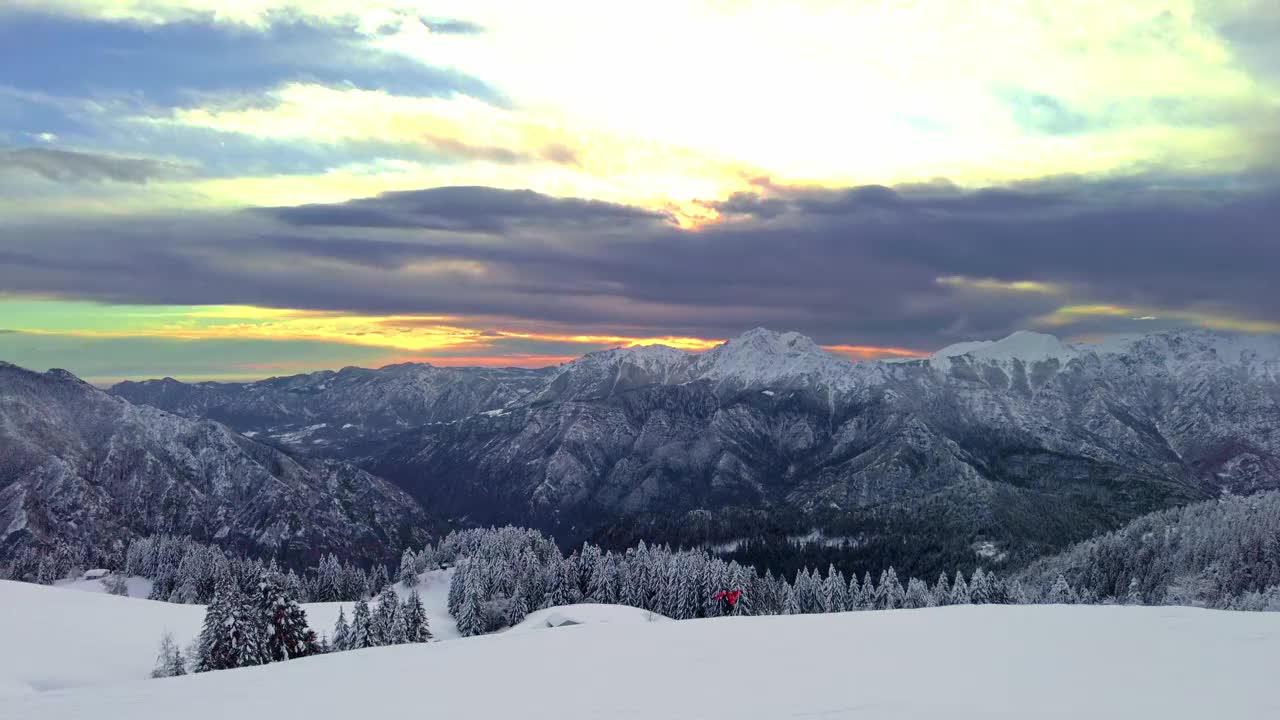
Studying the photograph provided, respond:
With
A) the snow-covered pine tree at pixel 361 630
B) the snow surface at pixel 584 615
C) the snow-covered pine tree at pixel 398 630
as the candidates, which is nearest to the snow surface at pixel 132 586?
the snow-covered pine tree at pixel 398 630

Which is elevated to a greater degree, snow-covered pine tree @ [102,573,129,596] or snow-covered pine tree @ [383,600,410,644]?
snow-covered pine tree @ [383,600,410,644]

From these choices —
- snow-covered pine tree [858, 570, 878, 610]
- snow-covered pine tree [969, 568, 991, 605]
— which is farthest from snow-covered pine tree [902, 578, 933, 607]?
snow-covered pine tree [969, 568, 991, 605]

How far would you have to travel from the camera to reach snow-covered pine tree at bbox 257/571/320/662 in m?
73.5

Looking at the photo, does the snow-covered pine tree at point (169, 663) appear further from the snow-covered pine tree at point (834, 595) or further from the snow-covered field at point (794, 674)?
the snow-covered pine tree at point (834, 595)

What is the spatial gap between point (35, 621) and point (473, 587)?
2474 inches

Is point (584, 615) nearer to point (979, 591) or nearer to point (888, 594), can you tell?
point (888, 594)

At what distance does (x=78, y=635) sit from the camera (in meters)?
76.4

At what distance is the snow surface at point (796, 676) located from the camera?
19.4 metres

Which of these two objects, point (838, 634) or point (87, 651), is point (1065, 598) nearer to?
point (838, 634)

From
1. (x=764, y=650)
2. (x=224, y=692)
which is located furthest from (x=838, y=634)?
(x=224, y=692)

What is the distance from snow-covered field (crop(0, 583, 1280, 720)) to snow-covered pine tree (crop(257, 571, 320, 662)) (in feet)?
158

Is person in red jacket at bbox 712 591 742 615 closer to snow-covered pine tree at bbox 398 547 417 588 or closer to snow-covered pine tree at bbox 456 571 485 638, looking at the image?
snow-covered pine tree at bbox 456 571 485 638

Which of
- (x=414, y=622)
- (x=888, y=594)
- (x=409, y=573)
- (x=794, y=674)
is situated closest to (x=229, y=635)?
(x=414, y=622)

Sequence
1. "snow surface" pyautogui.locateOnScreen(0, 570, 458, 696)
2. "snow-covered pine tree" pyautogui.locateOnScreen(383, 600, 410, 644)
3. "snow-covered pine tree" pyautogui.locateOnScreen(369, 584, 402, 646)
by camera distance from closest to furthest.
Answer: "snow surface" pyautogui.locateOnScreen(0, 570, 458, 696)
"snow-covered pine tree" pyautogui.locateOnScreen(369, 584, 402, 646)
"snow-covered pine tree" pyautogui.locateOnScreen(383, 600, 410, 644)
